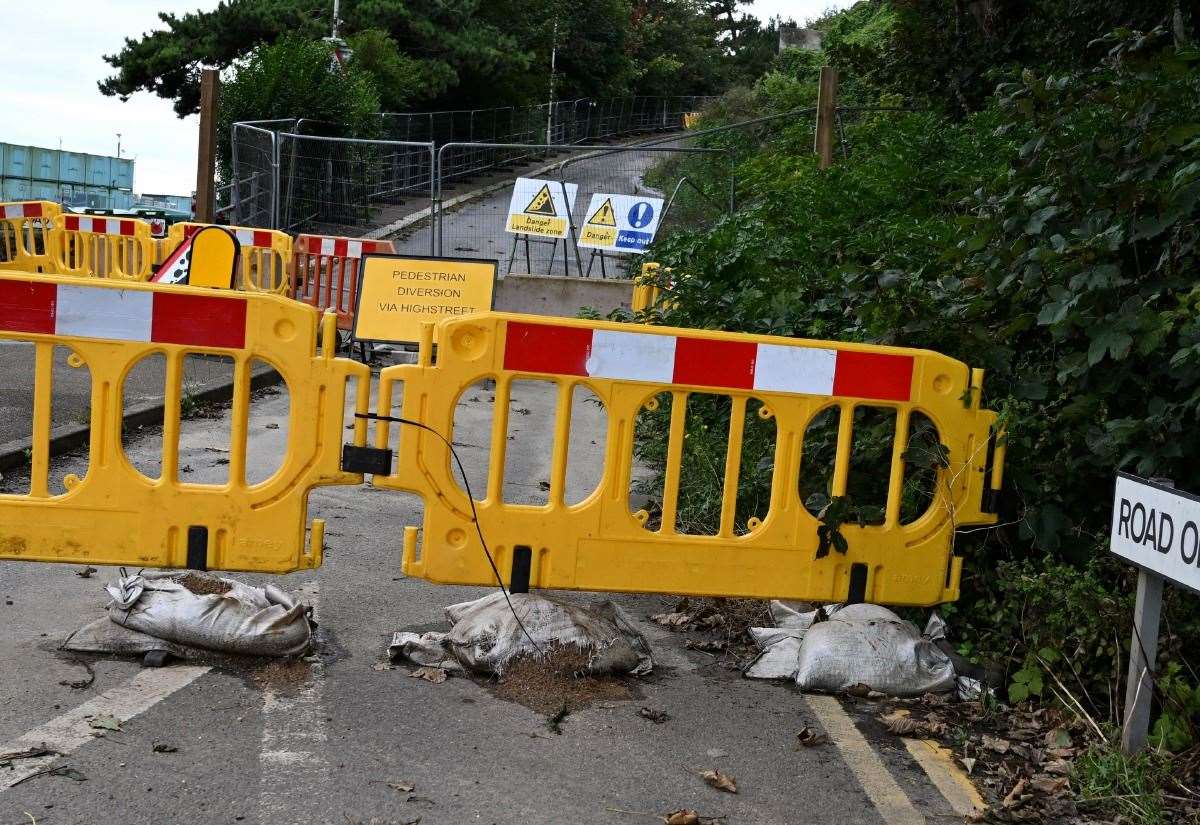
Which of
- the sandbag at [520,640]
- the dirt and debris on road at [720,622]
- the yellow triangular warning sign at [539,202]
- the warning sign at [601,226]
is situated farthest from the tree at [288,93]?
the sandbag at [520,640]

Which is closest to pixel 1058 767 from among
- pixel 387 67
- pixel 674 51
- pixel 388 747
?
pixel 388 747

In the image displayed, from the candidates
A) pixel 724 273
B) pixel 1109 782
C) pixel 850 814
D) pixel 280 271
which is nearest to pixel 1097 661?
pixel 1109 782

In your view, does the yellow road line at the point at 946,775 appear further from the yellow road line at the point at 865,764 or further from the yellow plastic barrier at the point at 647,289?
the yellow plastic barrier at the point at 647,289

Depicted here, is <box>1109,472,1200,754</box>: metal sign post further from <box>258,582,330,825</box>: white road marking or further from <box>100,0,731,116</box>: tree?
<box>100,0,731,116</box>: tree

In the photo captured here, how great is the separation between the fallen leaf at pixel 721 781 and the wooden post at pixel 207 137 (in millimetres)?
16989

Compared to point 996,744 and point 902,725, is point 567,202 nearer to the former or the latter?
point 902,725

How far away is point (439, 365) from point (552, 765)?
64.3 inches

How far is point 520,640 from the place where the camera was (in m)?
5.36

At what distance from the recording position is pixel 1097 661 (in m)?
5.17

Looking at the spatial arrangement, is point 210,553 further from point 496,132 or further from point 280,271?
point 496,132

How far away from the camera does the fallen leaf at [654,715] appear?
498 centimetres

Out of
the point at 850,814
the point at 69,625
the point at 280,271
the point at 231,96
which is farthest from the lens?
the point at 231,96

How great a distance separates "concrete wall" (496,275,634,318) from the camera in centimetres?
1838

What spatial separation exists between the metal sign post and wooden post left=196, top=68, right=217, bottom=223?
17.0 m
